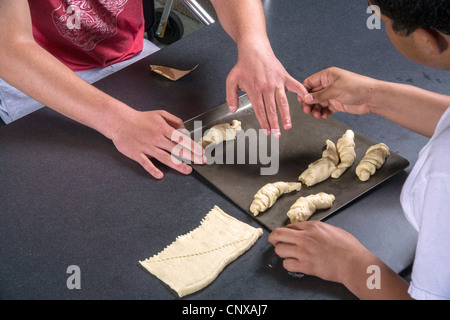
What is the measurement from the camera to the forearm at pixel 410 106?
115cm

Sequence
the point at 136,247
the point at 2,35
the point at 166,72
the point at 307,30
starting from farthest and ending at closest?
the point at 307,30 → the point at 166,72 → the point at 2,35 → the point at 136,247

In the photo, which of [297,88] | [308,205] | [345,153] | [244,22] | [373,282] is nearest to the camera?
[373,282]

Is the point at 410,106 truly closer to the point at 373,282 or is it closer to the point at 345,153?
the point at 345,153

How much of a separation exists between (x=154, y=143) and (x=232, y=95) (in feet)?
0.81

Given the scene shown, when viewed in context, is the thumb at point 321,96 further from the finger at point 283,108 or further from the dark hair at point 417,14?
the dark hair at point 417,14

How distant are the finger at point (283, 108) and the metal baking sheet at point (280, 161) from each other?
0.25 ft

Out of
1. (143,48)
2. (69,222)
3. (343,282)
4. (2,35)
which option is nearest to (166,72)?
(143,48)

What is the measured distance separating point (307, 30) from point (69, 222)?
1.02 meters

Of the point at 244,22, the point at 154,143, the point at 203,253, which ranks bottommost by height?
the point at 203,253

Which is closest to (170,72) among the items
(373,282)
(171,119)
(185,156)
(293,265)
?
(171,119)

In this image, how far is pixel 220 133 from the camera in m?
1.24

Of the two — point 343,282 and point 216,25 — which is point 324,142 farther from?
point 216,25

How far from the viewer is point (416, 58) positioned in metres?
0.86

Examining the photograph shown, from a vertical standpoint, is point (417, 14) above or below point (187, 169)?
above
